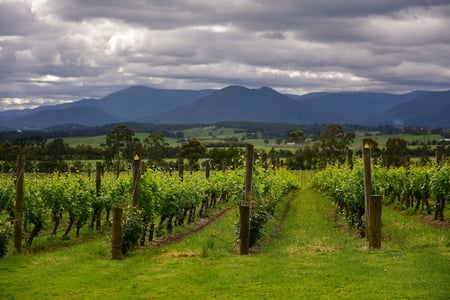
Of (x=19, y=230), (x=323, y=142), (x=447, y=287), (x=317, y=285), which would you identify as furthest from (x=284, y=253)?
(x=323, y=142)

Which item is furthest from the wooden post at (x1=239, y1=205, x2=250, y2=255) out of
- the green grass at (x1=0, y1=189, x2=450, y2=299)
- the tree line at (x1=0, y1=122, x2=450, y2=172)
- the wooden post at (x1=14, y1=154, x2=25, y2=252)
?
Result: the tree line at (x1=0, y1=122, x2=450, y2=172)

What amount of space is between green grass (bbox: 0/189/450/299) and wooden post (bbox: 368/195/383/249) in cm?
56

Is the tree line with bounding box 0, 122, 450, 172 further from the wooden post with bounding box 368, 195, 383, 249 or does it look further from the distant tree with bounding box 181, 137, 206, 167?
the wooden post with bounding box 368, 195, 383, 249

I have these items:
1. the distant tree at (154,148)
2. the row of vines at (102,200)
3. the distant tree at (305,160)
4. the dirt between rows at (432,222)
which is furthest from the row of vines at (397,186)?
the distant tree at (305,160)

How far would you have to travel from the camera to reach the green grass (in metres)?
11.2

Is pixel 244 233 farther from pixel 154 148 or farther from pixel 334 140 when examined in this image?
pixel 334 140

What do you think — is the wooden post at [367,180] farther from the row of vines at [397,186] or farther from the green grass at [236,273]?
the green grass at [236,273]

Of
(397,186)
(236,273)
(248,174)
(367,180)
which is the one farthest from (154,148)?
(236,273)

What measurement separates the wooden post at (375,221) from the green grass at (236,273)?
562 mm

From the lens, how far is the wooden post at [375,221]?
15516 mm

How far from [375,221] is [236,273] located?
4.72 metres

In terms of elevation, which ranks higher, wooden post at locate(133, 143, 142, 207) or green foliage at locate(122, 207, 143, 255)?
wooden post at locate(133, 143, 142, 207)

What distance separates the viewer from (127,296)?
11.2 m

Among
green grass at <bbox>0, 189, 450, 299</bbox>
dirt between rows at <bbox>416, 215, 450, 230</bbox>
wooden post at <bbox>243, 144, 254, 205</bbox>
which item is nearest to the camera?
green grass at <bbox>0, 189, 450, 299</bbox>
